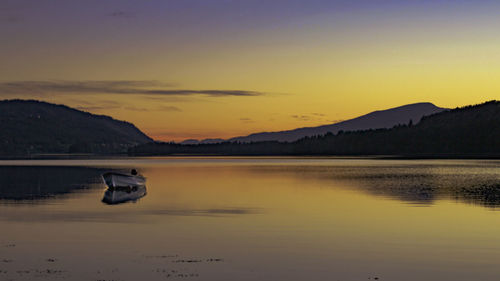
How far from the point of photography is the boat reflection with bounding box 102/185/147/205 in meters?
52.6

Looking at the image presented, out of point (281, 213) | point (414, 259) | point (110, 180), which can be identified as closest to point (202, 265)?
point (414, 259)

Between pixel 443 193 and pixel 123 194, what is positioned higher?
pixel 443 193

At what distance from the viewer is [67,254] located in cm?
2481

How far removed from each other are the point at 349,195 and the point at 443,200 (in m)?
9.16

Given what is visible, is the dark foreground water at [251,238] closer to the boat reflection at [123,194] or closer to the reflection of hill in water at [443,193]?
the reflection of hill in water at [443,193]

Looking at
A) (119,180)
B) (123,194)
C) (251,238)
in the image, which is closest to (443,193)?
(123,194)

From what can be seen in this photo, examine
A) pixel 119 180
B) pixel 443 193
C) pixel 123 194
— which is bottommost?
pixel 123 194

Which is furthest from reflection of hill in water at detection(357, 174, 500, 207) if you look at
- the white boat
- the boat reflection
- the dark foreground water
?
the white boat

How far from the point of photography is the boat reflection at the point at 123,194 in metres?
52.6

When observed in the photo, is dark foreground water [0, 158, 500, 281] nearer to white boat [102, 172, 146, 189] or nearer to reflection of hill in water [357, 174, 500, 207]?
reflection of hill in water [357, 174, 500, 207]

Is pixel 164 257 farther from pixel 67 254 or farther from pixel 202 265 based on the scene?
pixel 67 254

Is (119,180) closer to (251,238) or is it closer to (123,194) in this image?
(123,194)

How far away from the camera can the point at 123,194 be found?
2399 inches

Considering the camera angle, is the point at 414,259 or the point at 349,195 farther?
the point at 349,195
